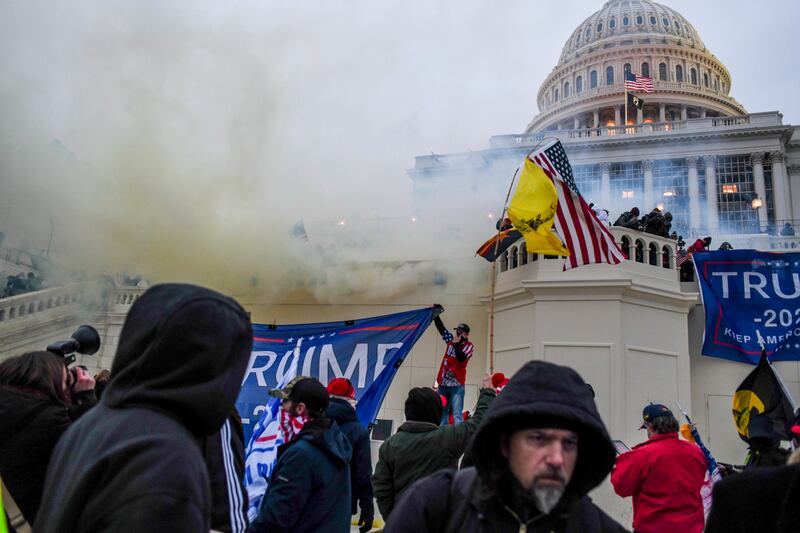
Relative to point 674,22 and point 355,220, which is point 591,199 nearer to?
point 355,220

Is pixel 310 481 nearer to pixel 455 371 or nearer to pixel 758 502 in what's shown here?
pixel 758 502

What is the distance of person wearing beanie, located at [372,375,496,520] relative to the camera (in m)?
3.84

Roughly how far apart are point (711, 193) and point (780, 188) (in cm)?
461

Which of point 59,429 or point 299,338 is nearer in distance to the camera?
point 59,429

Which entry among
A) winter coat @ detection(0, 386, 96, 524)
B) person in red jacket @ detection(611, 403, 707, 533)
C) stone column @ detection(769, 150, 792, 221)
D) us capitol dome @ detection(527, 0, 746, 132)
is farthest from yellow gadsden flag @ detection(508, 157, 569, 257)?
us capitol dome @ detection(527, 0, 746, 132)

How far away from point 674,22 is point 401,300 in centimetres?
7102

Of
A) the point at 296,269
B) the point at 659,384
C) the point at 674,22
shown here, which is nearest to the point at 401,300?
the point at 296,269

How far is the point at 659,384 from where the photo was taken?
8703 mm

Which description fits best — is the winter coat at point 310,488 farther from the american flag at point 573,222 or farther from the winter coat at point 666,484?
the american flag at point 573,222

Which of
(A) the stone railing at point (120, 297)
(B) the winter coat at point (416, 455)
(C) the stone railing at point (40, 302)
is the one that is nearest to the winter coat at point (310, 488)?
(B) the winter coat at point (416, 455)

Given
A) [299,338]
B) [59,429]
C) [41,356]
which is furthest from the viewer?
[299,338]

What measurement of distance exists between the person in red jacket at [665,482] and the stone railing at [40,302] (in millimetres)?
12440

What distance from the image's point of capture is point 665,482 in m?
3.97

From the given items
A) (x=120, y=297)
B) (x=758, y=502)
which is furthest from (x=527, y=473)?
(x=120, y=297)
